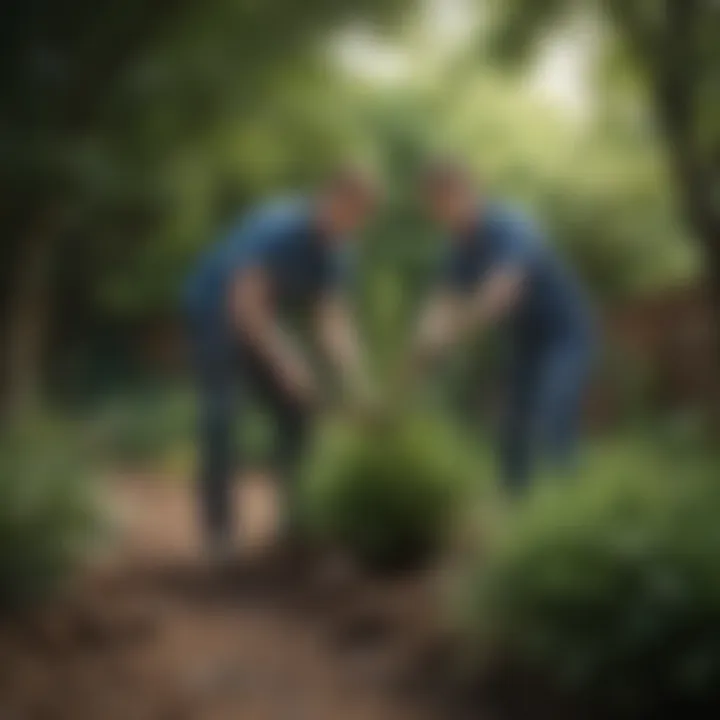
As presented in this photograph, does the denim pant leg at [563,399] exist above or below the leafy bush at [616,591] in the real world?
above

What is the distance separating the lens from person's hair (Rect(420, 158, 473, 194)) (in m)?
2.01

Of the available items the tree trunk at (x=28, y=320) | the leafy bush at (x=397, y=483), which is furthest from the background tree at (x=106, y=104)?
the leafy bush at (x=397, y=483)

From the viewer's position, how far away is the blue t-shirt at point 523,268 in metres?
2.03

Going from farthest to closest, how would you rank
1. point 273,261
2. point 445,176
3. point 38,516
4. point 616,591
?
point 273,261, point 445,176, point 38,516, point 616,591

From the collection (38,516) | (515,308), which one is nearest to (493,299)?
(515,308)

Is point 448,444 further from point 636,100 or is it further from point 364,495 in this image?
point 636,100

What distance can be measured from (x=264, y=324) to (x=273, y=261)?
0.11 meters

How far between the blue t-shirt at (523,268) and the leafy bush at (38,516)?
614 millimetres

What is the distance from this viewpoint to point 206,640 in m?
2.04

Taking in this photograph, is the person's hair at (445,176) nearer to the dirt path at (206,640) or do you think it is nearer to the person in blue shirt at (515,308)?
the person in blue shirt at (515,308)

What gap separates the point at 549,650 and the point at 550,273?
652mm

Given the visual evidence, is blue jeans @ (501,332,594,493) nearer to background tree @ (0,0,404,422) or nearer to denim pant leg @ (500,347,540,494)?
denim pant leg @ (500,347,540,494)

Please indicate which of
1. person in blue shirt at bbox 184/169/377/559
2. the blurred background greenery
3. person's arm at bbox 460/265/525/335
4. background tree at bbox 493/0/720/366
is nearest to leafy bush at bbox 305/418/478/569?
the blurred background greenery

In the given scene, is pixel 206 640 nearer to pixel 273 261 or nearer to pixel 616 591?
pixel 273 261
